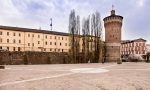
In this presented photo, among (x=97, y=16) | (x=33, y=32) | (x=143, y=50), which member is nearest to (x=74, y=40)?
(x=97, y=16)

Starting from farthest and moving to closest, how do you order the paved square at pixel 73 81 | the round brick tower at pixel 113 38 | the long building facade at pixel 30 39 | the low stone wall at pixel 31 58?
the long building facade at pixel 30 39, the round brick tower at pixel 113 38, the low stone wall at pixel 31 58, the paved square at pixel 73 81

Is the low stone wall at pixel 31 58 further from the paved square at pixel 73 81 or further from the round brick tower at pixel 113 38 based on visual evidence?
the paved square at pixel 73 81

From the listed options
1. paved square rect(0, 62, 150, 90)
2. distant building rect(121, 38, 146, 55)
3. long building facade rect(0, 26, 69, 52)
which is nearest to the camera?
paved square rect(0, 62, 150, 90)

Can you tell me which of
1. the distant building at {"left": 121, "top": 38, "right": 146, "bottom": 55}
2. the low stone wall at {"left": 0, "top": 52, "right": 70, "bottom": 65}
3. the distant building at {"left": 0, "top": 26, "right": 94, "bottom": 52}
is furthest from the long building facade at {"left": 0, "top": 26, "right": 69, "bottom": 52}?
the distant building at {"left": 121, "top": 38, "right": 146, "bottom": 55}

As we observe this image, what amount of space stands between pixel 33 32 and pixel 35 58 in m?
25.0

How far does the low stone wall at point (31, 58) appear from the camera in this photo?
117 ft

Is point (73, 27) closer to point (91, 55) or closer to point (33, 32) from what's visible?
point (91, 55)

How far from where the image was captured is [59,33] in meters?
69.4

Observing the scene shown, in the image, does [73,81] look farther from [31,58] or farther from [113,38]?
[113,38]

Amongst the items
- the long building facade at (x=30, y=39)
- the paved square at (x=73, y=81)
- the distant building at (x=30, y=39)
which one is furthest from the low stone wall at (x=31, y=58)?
the long building facade at (x=30, y=39)

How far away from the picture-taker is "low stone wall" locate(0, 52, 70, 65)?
35656 millimetres

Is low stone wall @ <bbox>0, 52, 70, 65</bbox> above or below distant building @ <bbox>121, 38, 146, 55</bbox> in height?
below

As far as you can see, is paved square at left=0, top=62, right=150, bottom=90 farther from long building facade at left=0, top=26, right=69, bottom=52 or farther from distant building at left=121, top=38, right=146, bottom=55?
→ distant building at left=121, top=38, right=146, bottom=55

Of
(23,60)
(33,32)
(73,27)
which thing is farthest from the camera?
(33,32)
